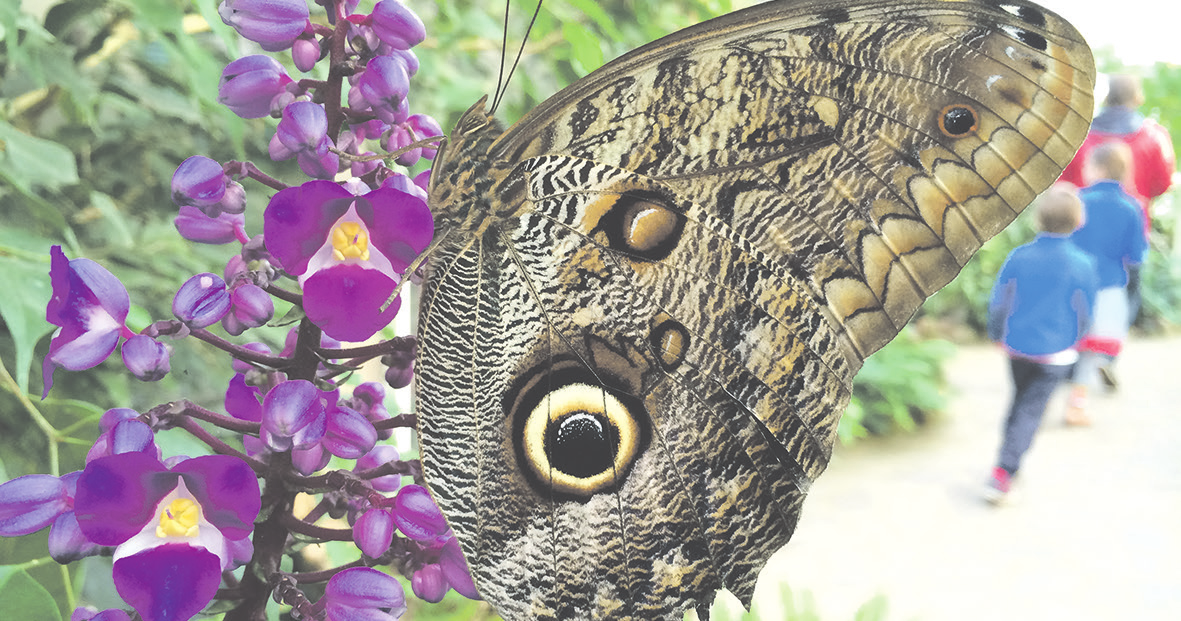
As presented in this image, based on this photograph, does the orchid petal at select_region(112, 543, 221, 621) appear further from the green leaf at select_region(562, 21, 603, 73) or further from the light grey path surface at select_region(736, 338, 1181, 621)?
the light grey path surface at select_region(736, 338, 1181, 621)

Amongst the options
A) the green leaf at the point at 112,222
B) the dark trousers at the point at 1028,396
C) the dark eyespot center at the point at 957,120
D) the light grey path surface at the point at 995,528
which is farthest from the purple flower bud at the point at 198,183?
the dark trousers at the point at 1028,396

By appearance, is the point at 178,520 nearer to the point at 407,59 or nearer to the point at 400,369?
the point at 400,369

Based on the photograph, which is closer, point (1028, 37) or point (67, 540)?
point (67, 540)

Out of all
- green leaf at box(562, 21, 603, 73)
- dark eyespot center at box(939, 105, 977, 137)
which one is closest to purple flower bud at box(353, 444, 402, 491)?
dark eyespot center at box(939, 105, 977, 137)

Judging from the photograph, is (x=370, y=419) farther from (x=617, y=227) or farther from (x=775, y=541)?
(x=775, y=541)

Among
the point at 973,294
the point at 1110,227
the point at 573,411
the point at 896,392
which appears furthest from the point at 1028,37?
the point at 973,294

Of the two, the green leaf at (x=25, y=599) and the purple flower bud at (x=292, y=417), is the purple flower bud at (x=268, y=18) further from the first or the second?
the green leaf at (x=25, y=599)

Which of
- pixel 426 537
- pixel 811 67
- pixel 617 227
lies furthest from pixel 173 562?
pixel 811 67
